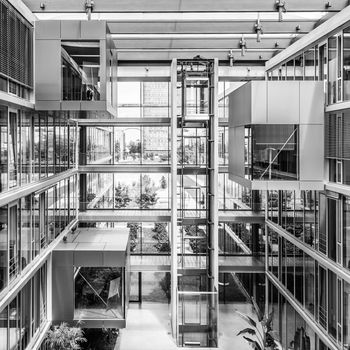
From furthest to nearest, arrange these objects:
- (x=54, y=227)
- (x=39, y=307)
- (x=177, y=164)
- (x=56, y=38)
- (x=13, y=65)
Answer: (x=177, y=164), (x=54, y=227), (x=39, y=307), (x=56, y=38), (x=13, y=65)

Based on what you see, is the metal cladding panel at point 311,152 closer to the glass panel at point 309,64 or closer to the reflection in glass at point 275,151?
the reflection in glass at point 275,151

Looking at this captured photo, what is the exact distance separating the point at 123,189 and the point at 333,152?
12.8 meters

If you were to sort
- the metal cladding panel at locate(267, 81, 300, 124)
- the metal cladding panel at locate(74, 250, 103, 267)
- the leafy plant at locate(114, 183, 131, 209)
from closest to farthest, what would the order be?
the metal cladding panel at locate(267, 81, 300, 124) → the metal cladding panel at locate(74, 250, 103, 267) → the leafy plant at locate(114, 183, 131, 209)

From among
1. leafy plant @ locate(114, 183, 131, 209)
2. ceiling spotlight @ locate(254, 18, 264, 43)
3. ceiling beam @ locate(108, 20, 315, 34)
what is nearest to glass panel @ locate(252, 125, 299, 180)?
ceiling spotlight @ locate(254, 18, 264, 43)

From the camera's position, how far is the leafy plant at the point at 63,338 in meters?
14.5

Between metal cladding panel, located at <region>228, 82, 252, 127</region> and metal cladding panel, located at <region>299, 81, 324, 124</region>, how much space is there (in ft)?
5.31

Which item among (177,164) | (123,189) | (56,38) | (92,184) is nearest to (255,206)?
(177,164)

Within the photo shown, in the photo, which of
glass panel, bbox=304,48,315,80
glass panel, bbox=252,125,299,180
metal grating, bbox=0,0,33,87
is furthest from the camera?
glass panel, bbox=304,48,315,80

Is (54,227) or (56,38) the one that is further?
(54,227)

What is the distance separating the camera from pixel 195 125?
1998 cm

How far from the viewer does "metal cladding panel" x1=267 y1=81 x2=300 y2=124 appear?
1355 centimetres

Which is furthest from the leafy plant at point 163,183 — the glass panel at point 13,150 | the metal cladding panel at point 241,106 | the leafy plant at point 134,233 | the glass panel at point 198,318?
the glass panel at point 13,150

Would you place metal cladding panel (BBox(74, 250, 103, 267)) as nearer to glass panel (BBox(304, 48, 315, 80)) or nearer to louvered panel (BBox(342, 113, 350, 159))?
louvered panel (BBox(342, 113, 350, 159))

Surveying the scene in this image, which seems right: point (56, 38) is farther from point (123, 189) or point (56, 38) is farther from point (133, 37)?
point (123, 189)
